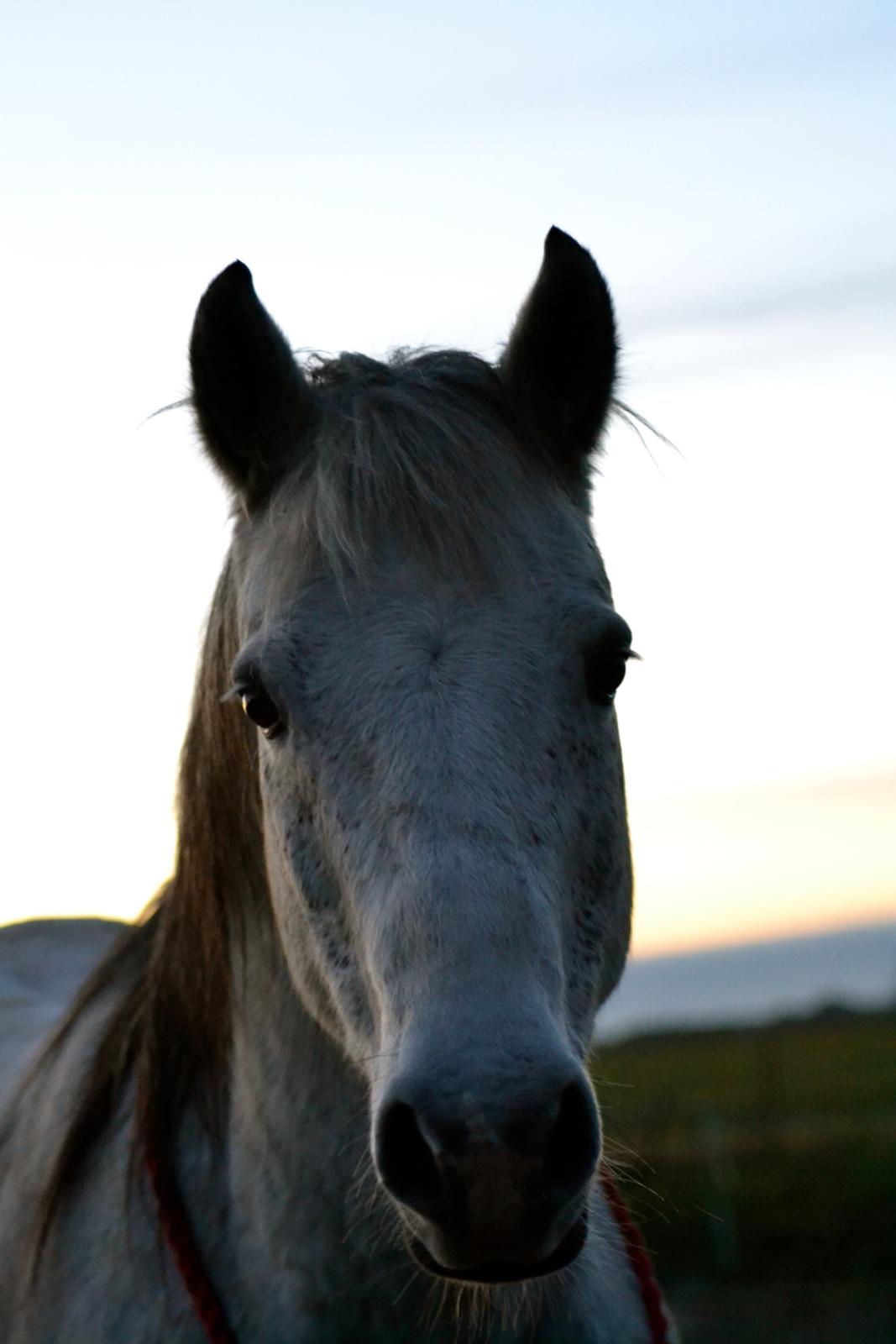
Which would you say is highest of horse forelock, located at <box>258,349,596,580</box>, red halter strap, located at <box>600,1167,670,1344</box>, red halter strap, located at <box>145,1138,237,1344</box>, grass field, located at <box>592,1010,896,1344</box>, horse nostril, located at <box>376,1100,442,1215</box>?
horse forelock, located at <box>258,349,596,580</box>

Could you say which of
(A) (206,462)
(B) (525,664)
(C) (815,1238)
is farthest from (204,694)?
(C) (815,1238)

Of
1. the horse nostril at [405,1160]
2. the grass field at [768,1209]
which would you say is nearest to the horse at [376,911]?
the horse nostril at [405,1160]

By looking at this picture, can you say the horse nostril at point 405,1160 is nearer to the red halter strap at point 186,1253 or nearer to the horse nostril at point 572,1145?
the horse nostril at point 572,1145

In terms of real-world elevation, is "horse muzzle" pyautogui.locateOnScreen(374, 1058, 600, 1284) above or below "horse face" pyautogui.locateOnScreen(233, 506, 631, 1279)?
below

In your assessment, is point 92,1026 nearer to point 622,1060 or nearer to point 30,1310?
point 30,1310

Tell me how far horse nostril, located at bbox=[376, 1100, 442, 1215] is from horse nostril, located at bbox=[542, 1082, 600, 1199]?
173 mm

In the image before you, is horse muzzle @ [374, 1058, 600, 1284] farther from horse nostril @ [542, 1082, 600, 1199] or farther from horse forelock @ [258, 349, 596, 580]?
horse forelock @ [258, 349, 596, 580]

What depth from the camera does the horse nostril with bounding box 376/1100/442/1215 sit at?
85.4 inches

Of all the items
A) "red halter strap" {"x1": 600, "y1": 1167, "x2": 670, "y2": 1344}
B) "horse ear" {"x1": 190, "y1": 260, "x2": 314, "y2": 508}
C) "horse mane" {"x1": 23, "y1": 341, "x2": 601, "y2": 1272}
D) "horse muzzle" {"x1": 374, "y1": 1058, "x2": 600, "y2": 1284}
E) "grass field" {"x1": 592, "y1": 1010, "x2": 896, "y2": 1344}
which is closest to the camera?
"horse muzzle" {"x1": 374, "y1": 1058, "x2": 600, "y2": 1284}

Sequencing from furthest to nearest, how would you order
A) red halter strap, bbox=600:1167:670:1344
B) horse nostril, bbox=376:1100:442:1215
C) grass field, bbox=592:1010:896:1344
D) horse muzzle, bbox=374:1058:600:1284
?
grass field, bbox=592:1010:896:1344
red halter strap, bbox=600:1167:670:1344
horse nostril, bbox=376:1100:442:1215
horse muzzle, bbox=374:1058:600:1284

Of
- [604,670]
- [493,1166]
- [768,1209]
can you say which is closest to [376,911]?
[493,1166]

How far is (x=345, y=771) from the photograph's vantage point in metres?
2.58

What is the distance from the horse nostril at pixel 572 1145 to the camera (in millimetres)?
2137

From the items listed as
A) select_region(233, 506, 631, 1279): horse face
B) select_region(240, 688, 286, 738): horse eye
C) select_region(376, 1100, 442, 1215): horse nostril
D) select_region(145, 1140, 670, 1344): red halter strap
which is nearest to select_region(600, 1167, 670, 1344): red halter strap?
select_region(145, 1140, 670, 1344): red halter strap
